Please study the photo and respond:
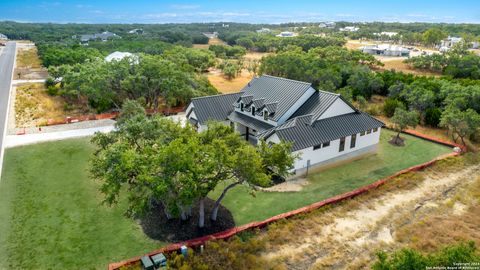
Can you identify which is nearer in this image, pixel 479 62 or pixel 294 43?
pixel 479 62

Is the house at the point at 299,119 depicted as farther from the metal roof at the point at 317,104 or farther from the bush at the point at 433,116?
the bush at the point at 433,116

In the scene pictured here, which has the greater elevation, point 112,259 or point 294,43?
point 294,43

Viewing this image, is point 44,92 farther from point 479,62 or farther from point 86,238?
point 479,62

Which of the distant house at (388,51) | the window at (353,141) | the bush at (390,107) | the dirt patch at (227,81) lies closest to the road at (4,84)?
the window at (353,141)

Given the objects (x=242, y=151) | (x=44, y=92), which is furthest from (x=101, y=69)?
(x=242, y=151)

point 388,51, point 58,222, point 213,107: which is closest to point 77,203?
point 58,222

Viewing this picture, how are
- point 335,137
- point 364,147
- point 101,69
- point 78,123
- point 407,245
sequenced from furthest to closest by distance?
point 101,69 < point 78,123 < point 364,147 < point 335,137 < point 407,245

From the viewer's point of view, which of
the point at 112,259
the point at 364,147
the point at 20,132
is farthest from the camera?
the point at 20,132
